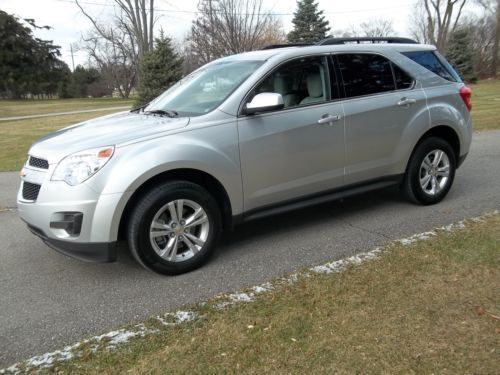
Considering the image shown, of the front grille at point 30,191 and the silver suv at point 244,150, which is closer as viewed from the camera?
the silver suv at point 244,150

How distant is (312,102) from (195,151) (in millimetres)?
1342

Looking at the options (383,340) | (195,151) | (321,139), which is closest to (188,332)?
(383,340)

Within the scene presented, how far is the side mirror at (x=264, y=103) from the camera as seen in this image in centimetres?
397

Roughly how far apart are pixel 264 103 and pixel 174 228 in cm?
128

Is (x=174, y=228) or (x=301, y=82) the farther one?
(x=301, y=82)

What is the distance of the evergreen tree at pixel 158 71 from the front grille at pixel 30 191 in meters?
15.8

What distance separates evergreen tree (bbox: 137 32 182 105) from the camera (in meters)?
19.3

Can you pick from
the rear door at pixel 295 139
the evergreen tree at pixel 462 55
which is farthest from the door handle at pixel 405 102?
the evergreen tree at pixel 462 55

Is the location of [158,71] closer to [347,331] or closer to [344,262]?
Answer: [344,262]

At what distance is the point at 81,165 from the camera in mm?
3545

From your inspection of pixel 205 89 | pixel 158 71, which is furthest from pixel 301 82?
pixel 158 71

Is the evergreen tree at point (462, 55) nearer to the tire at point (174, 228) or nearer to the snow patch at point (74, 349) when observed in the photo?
the tire at point (174, 228)

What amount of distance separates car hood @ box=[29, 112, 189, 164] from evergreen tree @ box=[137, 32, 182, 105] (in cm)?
1549

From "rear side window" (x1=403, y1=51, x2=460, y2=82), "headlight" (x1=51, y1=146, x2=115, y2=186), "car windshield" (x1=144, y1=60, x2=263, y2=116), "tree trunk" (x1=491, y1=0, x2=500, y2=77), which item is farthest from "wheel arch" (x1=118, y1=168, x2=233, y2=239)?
"tree trunk" (x1=491, y1=0, x2=500, y2=77)
